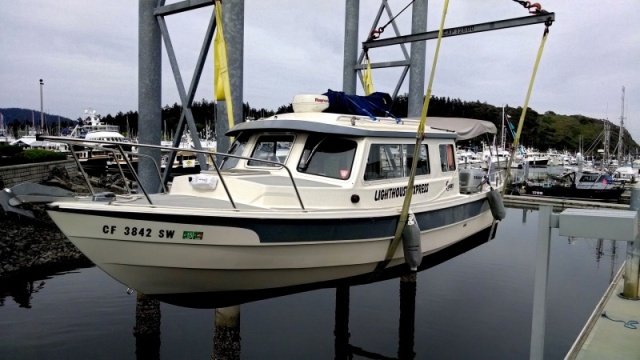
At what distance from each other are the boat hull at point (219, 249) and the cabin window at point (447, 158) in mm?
2702

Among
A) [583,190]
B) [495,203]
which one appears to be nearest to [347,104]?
[495,203]

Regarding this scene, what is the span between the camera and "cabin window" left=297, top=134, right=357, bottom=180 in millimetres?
6283

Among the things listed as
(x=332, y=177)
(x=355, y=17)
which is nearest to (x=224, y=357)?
(x=332, y=177)

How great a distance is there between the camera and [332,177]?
6.21 meters

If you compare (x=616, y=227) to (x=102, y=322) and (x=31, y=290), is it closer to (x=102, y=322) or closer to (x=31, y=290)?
(x=102, y=322)

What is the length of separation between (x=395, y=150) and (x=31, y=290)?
1218cm

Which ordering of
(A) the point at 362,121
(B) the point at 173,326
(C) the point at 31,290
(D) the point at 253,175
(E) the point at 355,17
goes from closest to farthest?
(D) the point at 253,175, (A) the point at 362,121, (B) the point at 173,326, (E) the point at 355,17, (C) the point at 31,290

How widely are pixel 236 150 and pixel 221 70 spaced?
1283 millimetres

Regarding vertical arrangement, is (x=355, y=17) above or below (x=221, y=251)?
above

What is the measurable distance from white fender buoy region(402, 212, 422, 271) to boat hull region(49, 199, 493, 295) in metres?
0.32

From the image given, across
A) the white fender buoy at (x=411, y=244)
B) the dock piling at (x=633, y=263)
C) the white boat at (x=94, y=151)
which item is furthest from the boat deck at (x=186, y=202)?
the white boat at (x=94, y=151)

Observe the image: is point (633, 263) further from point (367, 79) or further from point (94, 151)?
point (94, 151)

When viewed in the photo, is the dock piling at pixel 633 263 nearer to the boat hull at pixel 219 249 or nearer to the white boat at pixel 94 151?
the boat hull at pixel 219 249

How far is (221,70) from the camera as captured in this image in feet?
22.9
